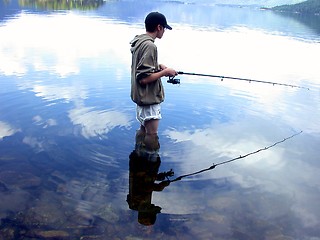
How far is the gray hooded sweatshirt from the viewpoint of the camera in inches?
239

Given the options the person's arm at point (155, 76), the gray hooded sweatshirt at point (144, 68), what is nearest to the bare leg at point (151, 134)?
the gray hooded sweatshirt at point (144, 68)

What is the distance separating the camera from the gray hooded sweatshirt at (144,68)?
20.0ft

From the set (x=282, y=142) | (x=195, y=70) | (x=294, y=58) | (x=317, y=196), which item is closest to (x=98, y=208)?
(x=317, y=196)

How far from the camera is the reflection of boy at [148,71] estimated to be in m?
6.12

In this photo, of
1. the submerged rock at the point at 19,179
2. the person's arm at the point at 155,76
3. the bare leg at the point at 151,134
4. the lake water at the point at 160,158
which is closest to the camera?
the lake water at the point at 160,158

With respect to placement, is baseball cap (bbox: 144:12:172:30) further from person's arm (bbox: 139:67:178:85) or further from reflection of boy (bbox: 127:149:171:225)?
reflection of boy (bbox: 127:149:171:225)

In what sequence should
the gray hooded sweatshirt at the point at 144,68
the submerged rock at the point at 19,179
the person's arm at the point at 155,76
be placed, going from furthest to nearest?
the submerged rock at the point at 19,179
the person's arm at the point at 155,76
the gray hooded sweatshirt at the point at 144,68

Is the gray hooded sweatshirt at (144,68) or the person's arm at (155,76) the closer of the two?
the gray hooded sweatshirt at (144,68)

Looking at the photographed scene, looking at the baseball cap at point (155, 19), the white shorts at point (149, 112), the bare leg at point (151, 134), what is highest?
the baseball cap at point (155, 19)

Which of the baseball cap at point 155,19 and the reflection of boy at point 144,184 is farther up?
the baseball cap at point 155,19

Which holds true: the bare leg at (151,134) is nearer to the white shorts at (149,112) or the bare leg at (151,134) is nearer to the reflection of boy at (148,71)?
the reflection of boy at (148,71)

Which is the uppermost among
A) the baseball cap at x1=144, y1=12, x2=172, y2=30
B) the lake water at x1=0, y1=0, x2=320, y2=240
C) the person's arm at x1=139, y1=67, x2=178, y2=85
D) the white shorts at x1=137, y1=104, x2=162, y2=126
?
the baseball cap at x1=144, y1=12, x2=172, y2=30

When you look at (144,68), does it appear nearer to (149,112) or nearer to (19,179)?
(149,112)

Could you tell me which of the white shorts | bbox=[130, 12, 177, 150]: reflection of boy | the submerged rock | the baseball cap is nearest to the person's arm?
bbox=[130, 12, 177, 150]: reflection of boy
